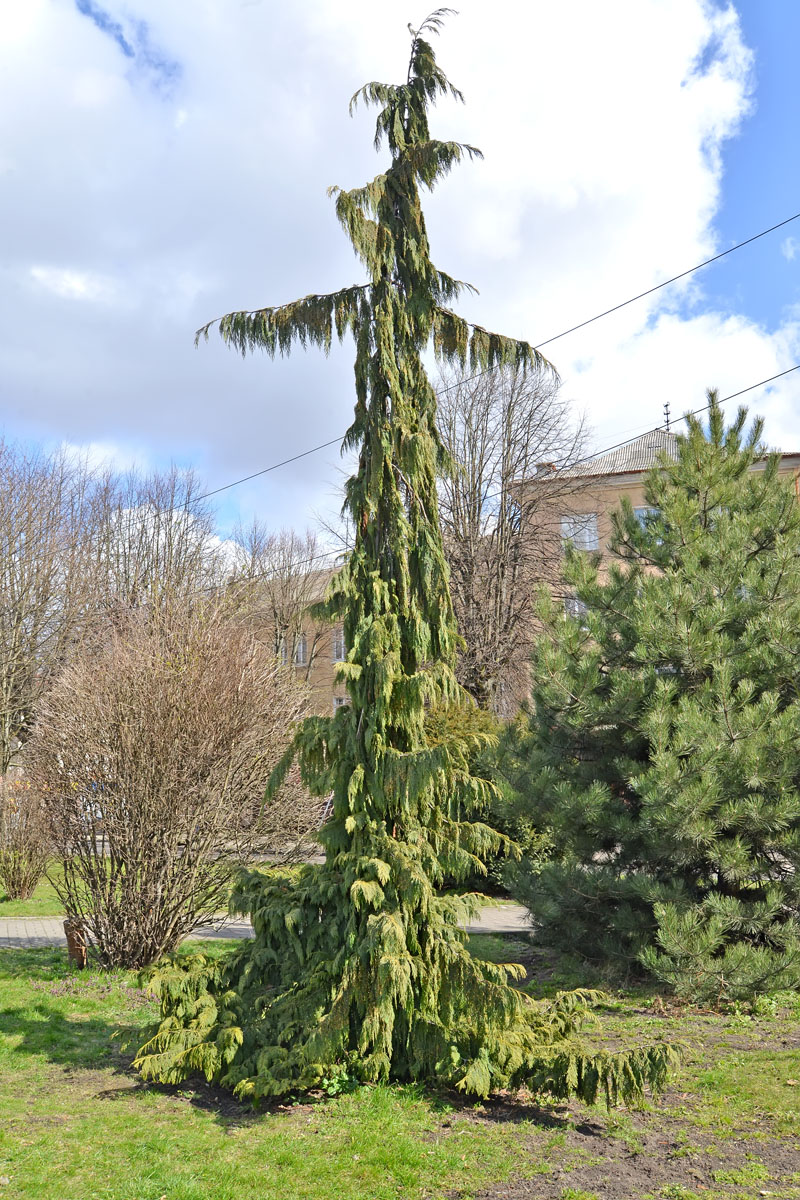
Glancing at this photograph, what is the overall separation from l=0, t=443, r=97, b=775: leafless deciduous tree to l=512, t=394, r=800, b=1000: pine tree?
48.2ft

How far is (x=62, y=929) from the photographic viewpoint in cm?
1136

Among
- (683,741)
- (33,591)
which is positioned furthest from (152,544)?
(683,741)

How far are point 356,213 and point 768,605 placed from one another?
4872 millimetres

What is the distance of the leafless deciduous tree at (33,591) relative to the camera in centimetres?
1988

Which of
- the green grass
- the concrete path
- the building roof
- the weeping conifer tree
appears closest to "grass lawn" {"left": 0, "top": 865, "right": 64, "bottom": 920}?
the concrete path

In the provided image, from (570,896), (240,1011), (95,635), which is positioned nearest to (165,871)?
(240,1011)

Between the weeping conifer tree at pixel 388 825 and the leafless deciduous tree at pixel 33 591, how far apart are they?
50.1 feet

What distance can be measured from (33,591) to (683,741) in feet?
57.2

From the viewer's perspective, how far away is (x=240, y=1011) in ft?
18.1

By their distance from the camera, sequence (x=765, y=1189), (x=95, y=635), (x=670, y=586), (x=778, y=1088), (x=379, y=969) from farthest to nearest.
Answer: (x=95, y=635), (x=670, y=586), (x=778, y=1088), (x=379, y=969), (x=765, y=1189)

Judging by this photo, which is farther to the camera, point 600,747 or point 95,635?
point 95,635

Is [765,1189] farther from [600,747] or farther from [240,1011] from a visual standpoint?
[600,747]

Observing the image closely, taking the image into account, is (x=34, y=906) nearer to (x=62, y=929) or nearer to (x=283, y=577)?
(x=62, y=929)

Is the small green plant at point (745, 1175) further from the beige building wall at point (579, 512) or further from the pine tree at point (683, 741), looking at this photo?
the beige building wall at point (579, 512)
